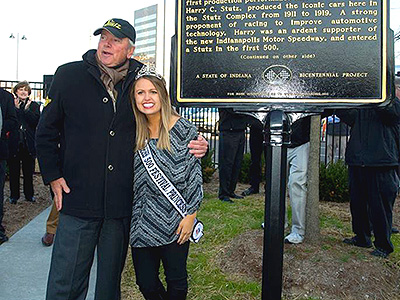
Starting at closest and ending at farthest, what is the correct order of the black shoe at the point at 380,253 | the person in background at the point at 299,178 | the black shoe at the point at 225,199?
the black shoe at the point at 380,253
the person in background at the point at 299,178
the black shoe at the point at 225,199

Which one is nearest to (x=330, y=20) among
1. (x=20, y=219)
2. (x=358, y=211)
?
(x=358, y=211)

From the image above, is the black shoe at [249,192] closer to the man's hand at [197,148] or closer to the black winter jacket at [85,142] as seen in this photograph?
the man's hand at [197,148]

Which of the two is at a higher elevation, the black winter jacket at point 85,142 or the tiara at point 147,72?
the tiara at point 147,72

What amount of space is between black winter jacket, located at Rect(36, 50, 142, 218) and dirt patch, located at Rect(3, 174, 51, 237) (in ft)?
11.2

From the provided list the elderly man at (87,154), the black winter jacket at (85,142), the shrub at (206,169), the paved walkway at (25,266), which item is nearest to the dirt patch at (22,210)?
the paved walkway at (25,266)

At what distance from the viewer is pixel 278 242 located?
2471 mm

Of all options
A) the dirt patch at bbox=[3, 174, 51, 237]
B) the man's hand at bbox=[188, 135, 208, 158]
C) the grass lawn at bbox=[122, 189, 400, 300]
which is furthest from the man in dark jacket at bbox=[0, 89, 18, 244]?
the man's hand at bbox=[188, 135, 208, 158]

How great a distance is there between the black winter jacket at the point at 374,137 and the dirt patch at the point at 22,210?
12.9 feet

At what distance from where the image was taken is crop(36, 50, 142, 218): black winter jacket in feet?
8.86

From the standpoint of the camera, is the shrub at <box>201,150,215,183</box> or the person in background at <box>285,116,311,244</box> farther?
the shrub at <box>201,150,215,183</box>

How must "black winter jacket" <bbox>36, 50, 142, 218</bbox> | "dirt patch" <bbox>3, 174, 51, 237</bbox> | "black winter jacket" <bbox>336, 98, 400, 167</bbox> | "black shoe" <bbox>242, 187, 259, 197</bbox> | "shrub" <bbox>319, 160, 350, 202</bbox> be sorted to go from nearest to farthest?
"black winter jacket" <bbox>36, 50, 142, 218</bbox>, "black winter jacket" <bbox>336, 98, 400, 167</bbox>, "dirt patch" <bbox>3, 174, 51, 237</bbox>, "shrub" <bbox>319, 160, 350, 202</bbox>, "black shoe" <bbox>242, 187, 259, 197</bbox>

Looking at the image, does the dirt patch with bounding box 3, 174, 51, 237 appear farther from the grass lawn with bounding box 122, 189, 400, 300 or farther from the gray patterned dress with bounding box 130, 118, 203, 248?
the gray patterned dress with bounding box 130, 118, 203, 248

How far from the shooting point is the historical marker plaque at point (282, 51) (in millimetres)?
2523

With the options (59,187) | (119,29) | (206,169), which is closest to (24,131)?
(206,169)
